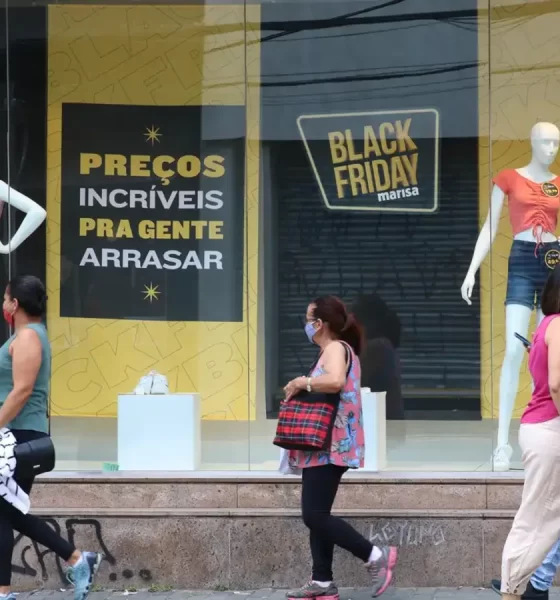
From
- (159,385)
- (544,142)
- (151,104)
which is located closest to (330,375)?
(159,385)

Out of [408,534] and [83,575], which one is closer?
[83,575]

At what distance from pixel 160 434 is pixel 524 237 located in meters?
2.88

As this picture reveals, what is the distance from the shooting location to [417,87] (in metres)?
8.85

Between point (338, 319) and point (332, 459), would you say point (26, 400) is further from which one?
point (338, 319)

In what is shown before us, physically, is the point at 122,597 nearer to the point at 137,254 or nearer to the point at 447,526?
the point at 447,526

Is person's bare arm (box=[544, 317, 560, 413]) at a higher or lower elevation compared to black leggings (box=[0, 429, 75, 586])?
higher

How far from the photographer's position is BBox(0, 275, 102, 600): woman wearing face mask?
6609mm

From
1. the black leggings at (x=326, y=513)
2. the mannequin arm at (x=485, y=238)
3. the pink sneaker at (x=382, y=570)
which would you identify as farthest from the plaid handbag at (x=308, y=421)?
the mannequin arm at (x=485, y=238)

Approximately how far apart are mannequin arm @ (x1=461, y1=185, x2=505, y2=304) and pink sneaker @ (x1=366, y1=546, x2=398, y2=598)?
235cm

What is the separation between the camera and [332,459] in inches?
269

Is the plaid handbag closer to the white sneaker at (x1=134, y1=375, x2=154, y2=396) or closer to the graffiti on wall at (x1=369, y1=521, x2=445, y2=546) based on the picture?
the graffiti on wall at (x1=369, y1=521, x2=445, y2=546)

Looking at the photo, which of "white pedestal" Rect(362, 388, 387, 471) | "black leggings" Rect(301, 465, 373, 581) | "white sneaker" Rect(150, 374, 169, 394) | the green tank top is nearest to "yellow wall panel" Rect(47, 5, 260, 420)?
"white sneaker" Rect(150, 374, 169, 394)

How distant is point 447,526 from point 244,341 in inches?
84.9

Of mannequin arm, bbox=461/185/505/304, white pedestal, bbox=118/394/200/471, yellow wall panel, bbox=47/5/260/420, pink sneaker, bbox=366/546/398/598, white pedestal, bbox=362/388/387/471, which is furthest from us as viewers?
yellow wall panel, bbox=47/5/260/420
